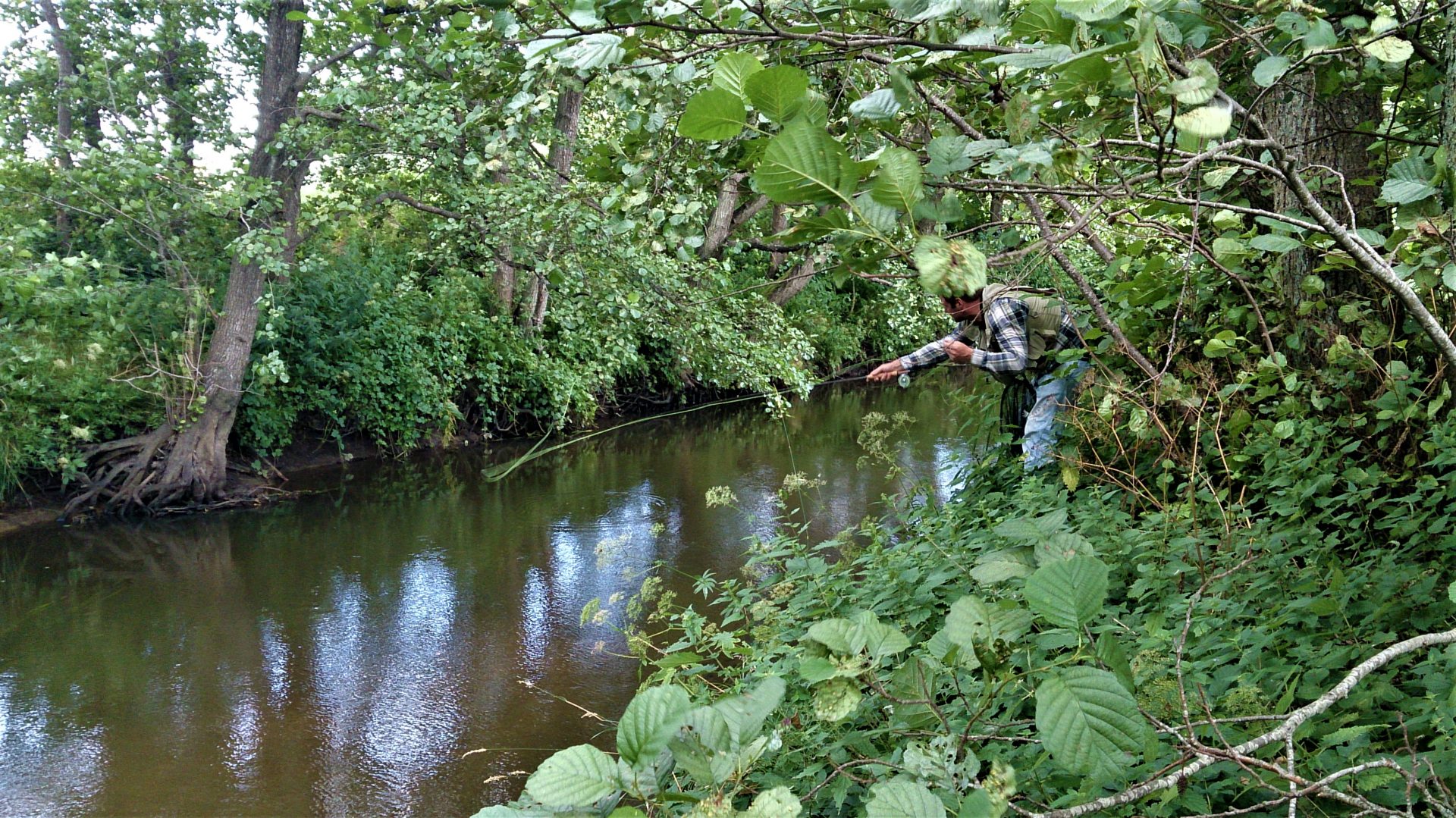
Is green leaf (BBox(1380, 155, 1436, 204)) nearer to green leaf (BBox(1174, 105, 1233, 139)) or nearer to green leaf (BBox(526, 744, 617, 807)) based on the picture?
green leaf (BBox(1174, 105, 1233, 139))

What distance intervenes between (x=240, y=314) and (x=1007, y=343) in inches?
313

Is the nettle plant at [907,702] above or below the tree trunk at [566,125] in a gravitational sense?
below

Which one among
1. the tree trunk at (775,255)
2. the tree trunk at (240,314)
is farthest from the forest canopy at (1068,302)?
the tree trunk at (775,255)

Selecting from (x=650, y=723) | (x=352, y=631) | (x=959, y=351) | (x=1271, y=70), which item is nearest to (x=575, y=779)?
(x=650, y=723)

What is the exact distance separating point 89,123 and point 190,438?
13.1ft

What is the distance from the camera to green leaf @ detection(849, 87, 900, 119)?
146 centimetres

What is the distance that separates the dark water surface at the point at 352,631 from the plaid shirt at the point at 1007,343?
835 millimetres

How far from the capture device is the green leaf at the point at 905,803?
1.08 metres

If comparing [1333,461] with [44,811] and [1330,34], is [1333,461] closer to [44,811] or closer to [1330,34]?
[1330,34]

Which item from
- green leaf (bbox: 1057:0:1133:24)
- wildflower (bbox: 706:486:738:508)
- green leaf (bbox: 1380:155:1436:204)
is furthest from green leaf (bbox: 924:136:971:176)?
wildflower (bbox: 706:486:738:508)

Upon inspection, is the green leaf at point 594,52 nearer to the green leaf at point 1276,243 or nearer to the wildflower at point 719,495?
the green leaf at point 1276,243

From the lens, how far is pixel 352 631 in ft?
21.2

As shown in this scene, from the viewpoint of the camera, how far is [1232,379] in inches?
156

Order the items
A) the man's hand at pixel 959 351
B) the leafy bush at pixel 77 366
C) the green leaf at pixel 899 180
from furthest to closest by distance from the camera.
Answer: the leafy bush at pixel 77 366, the man's hand at pixel 959 351, the green leaf at pixel 899 180
